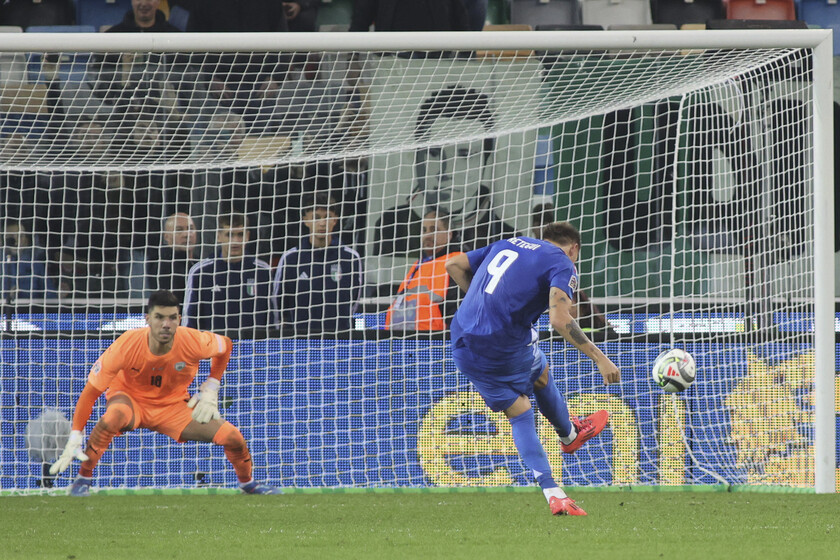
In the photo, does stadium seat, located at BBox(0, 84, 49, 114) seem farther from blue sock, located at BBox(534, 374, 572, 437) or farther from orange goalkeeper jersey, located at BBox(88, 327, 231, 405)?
blue sock, located at BBox(534, 374, 572, 437)

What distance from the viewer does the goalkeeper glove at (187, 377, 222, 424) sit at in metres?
7.61

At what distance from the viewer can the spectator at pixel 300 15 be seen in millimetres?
11148

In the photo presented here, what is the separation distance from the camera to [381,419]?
814 cm

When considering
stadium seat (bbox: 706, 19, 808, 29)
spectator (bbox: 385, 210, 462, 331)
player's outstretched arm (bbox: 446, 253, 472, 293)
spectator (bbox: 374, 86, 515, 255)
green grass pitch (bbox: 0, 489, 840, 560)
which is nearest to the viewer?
green grass pitch (bbox: 0, 489, 840, 560)

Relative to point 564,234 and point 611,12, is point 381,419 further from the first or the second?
point 611,12

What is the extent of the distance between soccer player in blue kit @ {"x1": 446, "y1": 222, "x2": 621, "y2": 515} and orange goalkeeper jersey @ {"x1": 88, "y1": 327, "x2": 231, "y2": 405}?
2158 mm

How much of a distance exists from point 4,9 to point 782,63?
7.99 m

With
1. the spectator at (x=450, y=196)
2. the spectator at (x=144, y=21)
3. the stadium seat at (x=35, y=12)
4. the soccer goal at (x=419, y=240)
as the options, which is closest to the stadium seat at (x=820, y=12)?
the soccer goal at (x=419, y=240)

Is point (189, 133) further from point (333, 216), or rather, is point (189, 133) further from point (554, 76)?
point (554, 76)

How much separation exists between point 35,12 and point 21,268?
13.5ft

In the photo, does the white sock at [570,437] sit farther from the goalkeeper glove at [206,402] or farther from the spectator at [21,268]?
the spectator at [21,268]

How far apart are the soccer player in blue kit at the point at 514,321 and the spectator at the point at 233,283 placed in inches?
100

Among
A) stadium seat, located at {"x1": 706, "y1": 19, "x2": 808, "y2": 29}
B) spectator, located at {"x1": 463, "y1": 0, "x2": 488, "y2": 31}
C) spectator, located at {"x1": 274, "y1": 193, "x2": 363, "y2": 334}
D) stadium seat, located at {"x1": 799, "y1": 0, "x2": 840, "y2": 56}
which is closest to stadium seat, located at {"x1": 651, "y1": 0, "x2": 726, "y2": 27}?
stadium seat, located at {"x1": 799, "y1": 0, "x2": 840, "y2": 56}

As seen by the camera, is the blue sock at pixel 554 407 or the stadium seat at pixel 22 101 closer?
the blue sock at pixel 554 407
